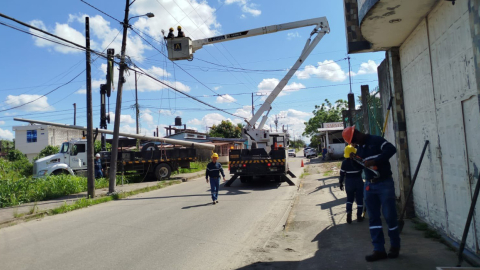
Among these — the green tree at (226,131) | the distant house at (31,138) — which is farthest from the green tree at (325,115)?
the distant house at (31,138)

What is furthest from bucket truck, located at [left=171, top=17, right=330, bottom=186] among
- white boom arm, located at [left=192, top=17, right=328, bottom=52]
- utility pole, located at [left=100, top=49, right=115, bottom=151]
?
utility pole, located at [left=100, top=49, right=115, bottom=151]

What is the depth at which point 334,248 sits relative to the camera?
211 inches

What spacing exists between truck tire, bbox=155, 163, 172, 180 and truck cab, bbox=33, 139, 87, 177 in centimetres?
440

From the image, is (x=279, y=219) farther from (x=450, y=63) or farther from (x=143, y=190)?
(x=143, y=190)

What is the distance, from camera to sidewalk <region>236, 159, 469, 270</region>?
4453mm

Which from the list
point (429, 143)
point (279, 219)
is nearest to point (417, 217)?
point (429, 143)

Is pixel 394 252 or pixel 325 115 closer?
pixel 394 252

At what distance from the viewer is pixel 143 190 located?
1514 cm

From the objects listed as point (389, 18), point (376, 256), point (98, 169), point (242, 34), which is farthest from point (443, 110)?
point (98, 169)

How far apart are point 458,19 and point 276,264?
4.08 m

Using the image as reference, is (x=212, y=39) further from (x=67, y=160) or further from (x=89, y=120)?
Answer: (x=67, y=160)

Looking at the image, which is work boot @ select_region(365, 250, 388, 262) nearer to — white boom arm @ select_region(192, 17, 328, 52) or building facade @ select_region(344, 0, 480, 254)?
building facade @ select_region(344, 0, 480, 254)

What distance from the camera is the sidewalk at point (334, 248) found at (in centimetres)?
445

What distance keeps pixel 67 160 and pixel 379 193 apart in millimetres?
18940
